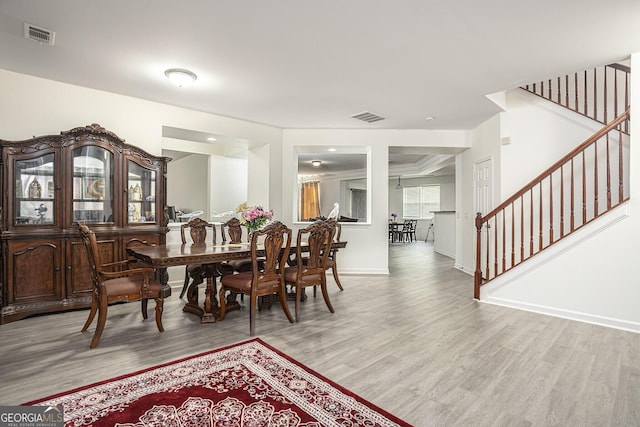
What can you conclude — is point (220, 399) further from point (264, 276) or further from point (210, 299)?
point (210, 299)

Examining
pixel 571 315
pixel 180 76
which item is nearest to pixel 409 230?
pixel 571 315

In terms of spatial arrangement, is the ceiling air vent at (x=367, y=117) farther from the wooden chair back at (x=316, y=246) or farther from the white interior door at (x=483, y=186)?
the wooden chair back at (x=316, y=246)

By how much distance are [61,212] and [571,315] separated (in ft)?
17.6

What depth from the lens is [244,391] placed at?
6.37ft

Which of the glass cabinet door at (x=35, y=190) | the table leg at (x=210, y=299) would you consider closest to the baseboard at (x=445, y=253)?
the table leg at (x=210, y=299)

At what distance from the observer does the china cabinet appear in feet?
10.6

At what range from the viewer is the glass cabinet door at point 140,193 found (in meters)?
3.97

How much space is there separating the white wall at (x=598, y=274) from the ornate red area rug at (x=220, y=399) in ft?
8.87

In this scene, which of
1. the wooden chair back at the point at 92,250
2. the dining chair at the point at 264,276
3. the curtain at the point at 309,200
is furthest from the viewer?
the curtain at the point at 309,200

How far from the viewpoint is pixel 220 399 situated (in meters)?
1.86

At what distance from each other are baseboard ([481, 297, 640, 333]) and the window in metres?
8.59

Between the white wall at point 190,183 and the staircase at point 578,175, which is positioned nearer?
the staircase at point 578,175

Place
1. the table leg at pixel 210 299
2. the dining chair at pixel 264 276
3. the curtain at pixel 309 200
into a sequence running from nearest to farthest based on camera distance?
1. the dining chair at pixel 264 276
2. the table leg at pixel 210 299
3. the curtain at pixel 309 200

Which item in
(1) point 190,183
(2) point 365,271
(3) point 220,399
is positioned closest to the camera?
(3) point 220,399
